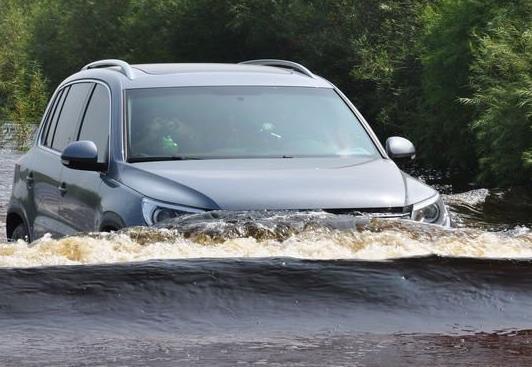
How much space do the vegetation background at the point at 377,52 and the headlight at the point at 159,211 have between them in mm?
16402

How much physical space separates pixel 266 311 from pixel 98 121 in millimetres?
3580

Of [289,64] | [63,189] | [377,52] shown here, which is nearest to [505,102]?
[377,52]

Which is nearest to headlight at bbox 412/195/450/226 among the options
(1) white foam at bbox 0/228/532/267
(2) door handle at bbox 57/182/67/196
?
(1) white foam at bbox 0/228/532/267

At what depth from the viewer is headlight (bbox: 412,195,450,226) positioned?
24.2 ft

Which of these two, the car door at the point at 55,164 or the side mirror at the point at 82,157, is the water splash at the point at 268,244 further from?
the car door at the point at 55,164

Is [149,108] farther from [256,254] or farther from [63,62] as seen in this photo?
[63,62]

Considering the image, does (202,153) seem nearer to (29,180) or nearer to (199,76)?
(199,76)

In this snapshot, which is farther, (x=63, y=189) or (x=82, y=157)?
(x=63, y=189)

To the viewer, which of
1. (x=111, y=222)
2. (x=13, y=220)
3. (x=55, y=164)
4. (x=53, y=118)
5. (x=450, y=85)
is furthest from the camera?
(x=450, y=85)

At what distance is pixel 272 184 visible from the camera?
7195 millimetres

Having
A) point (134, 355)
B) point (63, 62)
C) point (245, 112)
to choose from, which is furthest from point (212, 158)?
point (63, 62)

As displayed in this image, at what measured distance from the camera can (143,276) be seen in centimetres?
528

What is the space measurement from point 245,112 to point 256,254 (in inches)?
91.3

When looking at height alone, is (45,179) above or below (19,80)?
above
